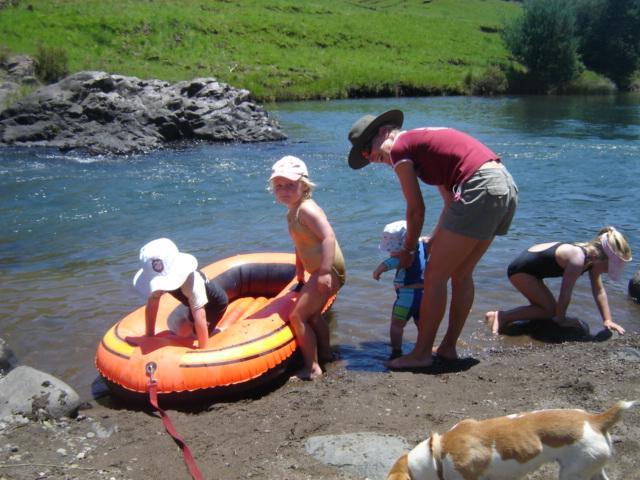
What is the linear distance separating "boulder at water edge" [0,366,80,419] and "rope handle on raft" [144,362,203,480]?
0.50m

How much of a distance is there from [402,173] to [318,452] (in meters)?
1.99

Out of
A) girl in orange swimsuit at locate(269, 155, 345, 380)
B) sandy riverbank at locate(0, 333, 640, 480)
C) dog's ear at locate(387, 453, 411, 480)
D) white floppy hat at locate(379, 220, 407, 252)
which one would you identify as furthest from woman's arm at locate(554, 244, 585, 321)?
dog's ear at locate(387, 453, 411, 480)

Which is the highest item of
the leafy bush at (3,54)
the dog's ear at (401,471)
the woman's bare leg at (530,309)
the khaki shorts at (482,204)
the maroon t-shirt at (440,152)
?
the leafy bush at (3,54)

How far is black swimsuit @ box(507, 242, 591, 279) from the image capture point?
6391 mm

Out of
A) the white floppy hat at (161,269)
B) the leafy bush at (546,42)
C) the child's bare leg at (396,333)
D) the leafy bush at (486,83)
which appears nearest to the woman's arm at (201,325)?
the white floppy hat at (161,269)

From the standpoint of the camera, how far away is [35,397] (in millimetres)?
4594

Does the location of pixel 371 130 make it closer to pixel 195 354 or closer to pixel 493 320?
pixel 195 354

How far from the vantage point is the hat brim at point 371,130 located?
4965 millimetres

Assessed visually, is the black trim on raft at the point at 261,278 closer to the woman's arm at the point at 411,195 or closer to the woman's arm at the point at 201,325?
the woman's arm at the point at 201,325

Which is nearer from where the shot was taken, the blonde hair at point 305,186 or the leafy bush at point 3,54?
the blonde hair at point 305,186

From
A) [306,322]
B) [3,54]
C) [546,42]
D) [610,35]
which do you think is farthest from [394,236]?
[610,35]

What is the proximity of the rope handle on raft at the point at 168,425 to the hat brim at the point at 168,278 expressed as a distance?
1.96 feet

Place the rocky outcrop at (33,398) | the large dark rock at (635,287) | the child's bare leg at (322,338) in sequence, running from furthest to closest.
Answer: the large dark rock at (635,287) → the child's bare leg at (322,338) → the rocky outcrop at (33,398)

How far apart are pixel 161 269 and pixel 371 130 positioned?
1922 millimetres
